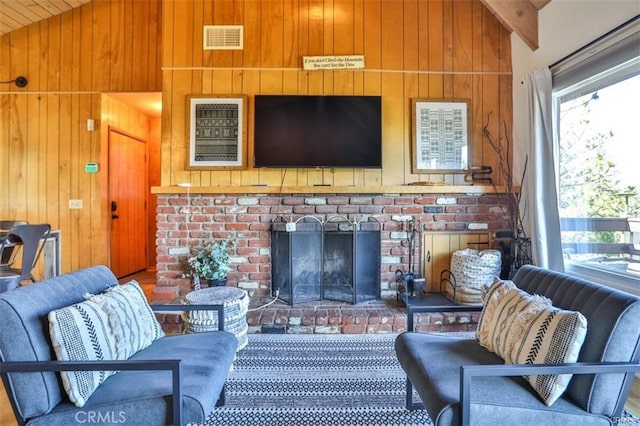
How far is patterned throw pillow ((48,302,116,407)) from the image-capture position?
3.97ft

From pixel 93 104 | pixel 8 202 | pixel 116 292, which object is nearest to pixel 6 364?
pixel 116 292

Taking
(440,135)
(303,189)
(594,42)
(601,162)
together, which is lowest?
(303,189)

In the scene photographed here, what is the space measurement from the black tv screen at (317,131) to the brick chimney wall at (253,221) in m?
0.35

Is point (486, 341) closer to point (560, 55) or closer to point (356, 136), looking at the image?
point (356, 136)

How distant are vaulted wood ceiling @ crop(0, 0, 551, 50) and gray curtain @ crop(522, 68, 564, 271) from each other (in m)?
0.52

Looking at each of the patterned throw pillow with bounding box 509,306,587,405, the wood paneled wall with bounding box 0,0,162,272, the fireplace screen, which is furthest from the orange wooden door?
the patterned throw pillow with bounding box 509,306,587,405

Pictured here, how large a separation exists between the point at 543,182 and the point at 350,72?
6.53 feet

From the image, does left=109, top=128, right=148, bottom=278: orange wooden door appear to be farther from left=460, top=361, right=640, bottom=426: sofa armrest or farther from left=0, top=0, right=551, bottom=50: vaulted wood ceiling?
left=460, top=361, right=640, bottom=426: sofa armrest

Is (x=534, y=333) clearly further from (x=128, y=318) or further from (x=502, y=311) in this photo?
(x=128, y=318)

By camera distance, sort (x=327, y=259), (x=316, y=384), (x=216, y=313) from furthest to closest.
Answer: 1. (x=327, y=259)
2. (x=216, y=313)
3. (x=316, y=384)

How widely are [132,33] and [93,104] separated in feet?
3.07

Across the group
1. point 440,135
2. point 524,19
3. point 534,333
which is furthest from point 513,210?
point 534,333

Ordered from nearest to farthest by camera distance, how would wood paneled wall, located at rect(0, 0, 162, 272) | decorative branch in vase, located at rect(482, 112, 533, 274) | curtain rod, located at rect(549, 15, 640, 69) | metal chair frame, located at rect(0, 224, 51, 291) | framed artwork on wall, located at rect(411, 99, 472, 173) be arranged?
curtain rod, located at rect(549, 15, 640, 69)
metal chair frame, located at rect(0, 224, 51, 291)
decorative branch in vase, located at rect(482, 112, 533, 274)
framed artwork on wall, located at rect(411, 99, 472, 173)
wood paneled wall, located at rect(0, 0, 162, 272)

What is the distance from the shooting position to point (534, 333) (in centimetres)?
132
